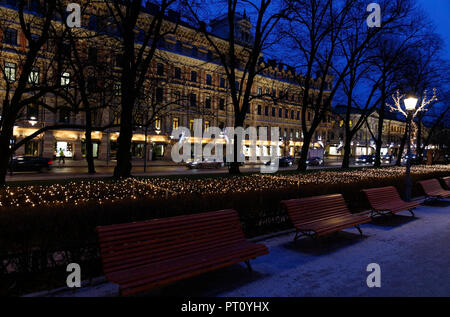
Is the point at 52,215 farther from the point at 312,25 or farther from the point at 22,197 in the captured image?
the point at 312,25

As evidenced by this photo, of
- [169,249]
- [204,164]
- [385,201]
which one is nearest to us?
[169,249]

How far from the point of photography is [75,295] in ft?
14.1

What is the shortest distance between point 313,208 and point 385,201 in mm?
4195

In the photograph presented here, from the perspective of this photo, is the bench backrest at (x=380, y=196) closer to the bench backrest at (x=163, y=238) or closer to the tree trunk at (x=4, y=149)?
the bench backrest at (x=163, y=238)

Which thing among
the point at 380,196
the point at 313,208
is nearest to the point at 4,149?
the point at 313,208

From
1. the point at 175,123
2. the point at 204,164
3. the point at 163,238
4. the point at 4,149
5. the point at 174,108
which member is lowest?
the point at 163,238

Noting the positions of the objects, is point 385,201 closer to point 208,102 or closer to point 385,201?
point 385,201

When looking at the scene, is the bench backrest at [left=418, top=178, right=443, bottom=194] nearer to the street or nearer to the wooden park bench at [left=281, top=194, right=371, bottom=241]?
the wooden park bench at [left=281, top=194, right=371, bottom=241]

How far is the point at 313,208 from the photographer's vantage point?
24.5ft

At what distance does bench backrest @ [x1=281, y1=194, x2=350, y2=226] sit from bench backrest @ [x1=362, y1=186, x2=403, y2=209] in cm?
180

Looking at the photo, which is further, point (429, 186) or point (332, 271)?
point (429, 186)
